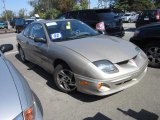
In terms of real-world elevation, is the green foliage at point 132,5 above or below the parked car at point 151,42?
above

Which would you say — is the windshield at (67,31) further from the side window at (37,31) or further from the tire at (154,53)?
the tire at (154,53)

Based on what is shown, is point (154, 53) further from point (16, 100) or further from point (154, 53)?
point (16, 100)

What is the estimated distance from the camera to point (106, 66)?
438 cm

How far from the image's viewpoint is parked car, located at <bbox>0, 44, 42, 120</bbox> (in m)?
2.37

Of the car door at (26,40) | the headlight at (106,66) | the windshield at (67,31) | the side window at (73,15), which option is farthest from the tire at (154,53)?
the side window at (73,15)

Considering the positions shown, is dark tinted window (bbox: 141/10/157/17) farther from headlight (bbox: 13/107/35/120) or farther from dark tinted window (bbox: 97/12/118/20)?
headlight (bbox: 13/107/35/120)

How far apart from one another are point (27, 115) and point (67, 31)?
3.64 meters

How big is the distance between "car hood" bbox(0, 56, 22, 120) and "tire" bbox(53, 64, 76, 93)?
191 centimetres

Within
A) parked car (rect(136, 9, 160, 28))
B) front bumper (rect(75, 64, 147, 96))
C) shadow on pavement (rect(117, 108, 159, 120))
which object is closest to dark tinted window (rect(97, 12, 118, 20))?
parked car (rect(136, 9, 160, 28))

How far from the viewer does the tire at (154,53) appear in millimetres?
6383

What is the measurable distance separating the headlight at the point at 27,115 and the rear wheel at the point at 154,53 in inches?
181

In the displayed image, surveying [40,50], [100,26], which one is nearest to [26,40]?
[40,50]

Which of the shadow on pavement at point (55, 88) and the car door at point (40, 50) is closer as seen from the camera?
the shadow on pavement at point (55, 88)

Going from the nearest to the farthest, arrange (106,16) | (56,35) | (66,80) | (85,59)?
(85,59), (66,80), (56,35), (106,16)
